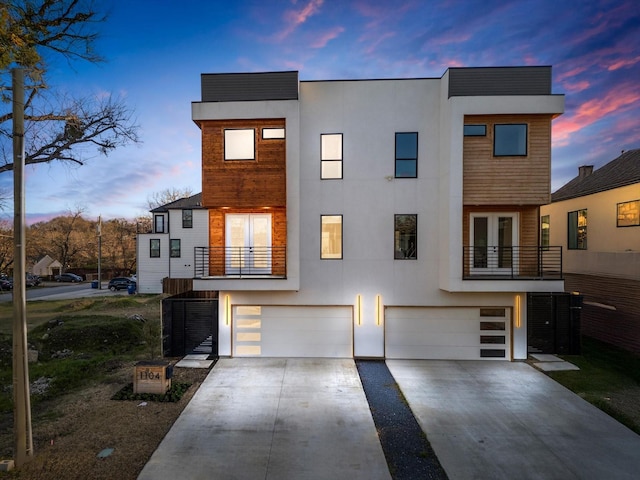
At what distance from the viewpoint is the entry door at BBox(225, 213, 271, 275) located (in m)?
10.2

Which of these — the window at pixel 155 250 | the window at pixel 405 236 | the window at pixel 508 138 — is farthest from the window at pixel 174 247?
the window at pixel 508 138

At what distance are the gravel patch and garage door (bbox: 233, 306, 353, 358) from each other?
70.6 inches

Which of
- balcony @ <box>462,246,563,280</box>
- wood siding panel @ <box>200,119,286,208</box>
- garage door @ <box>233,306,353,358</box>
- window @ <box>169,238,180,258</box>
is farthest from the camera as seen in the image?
window @ <box>169,238,180,258</box>

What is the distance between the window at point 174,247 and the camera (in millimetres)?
27109

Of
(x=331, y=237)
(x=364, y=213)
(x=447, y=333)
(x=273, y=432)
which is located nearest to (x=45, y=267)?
(x=331, y=237)

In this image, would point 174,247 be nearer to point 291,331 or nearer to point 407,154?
point 291,331

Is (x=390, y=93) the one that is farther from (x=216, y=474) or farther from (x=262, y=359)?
(x=216, y=474)

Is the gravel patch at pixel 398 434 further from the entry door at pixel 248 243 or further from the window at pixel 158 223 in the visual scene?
the window at pixel 158 223

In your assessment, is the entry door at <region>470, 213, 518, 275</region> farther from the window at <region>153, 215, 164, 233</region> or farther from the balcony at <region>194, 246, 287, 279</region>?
the window at <region>153, 215, 164, 233</region>

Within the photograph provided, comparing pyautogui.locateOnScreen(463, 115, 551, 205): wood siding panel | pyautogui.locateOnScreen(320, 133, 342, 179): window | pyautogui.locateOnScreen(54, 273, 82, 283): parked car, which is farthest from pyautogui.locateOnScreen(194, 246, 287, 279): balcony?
pyautogui.locateOnScreen(54, 273, 82, 283): parked car

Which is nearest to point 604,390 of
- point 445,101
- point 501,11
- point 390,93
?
point 445,101

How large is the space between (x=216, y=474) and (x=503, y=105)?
468 inches

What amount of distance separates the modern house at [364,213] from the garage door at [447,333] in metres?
0.04

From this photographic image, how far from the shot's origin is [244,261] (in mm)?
10180
